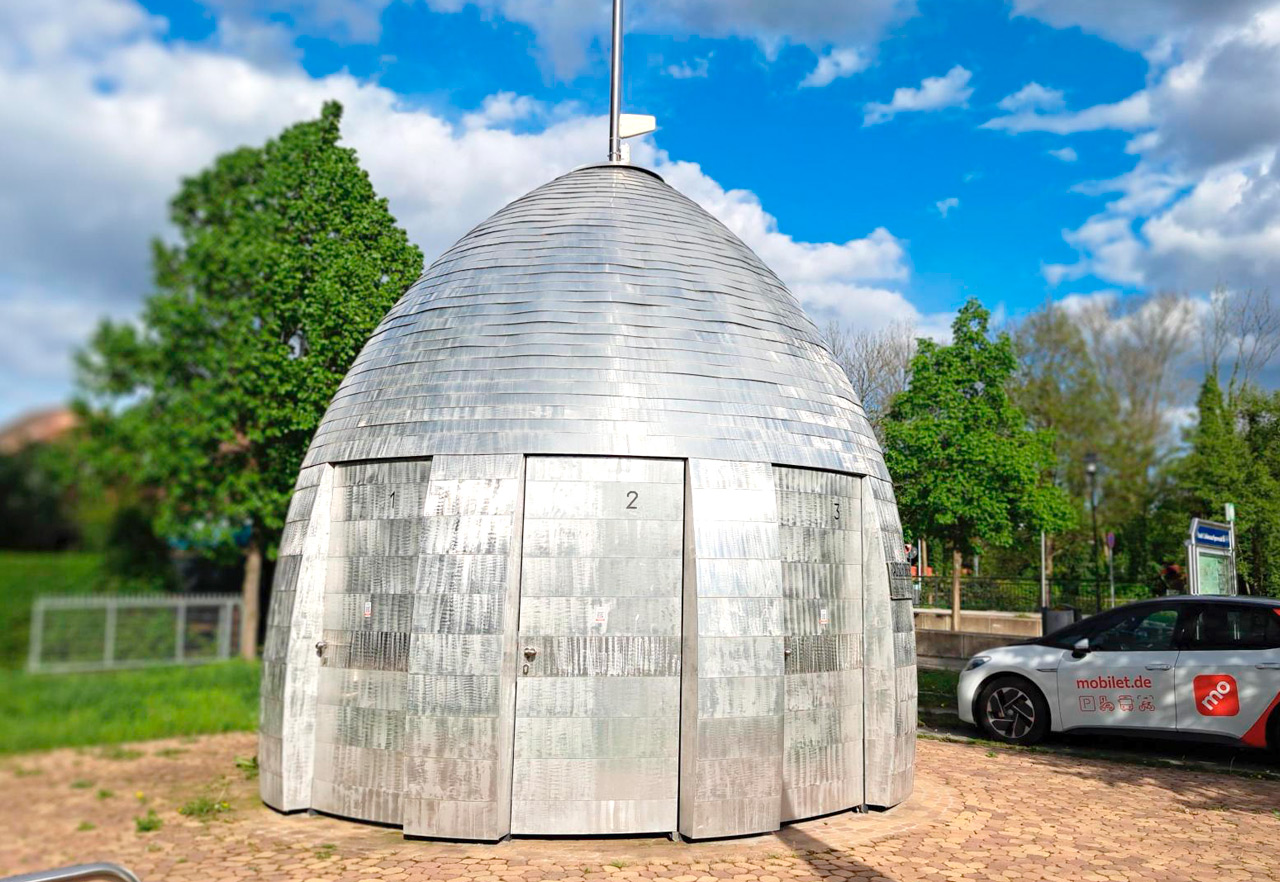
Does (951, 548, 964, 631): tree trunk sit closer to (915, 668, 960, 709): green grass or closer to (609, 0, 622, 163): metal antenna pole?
(915, 668, 960, 709): green grass

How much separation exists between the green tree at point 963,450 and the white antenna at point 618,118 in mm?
11968

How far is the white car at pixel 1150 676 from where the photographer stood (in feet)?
37.9

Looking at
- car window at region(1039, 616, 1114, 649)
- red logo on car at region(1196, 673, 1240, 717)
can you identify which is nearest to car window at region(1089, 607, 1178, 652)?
car window at region(1039, 616, 1114, 649)

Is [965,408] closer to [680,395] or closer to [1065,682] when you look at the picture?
[1065,682]

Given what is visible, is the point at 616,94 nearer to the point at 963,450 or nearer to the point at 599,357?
the point at 599,357

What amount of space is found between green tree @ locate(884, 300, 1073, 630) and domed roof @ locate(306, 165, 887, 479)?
1178cm

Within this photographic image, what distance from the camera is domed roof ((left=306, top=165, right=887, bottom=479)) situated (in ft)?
28.9

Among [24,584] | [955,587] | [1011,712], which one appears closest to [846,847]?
[1011,712]

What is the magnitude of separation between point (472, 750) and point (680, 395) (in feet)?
12.8

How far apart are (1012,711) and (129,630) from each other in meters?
13.3

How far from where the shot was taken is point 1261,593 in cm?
1464

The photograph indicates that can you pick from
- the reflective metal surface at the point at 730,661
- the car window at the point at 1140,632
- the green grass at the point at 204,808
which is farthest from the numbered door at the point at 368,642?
the car window at the point at 1140,632

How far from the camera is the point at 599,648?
8.45 meters

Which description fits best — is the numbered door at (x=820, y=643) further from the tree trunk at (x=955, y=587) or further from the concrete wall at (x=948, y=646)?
the tree trunk at (x=955, y=587)
